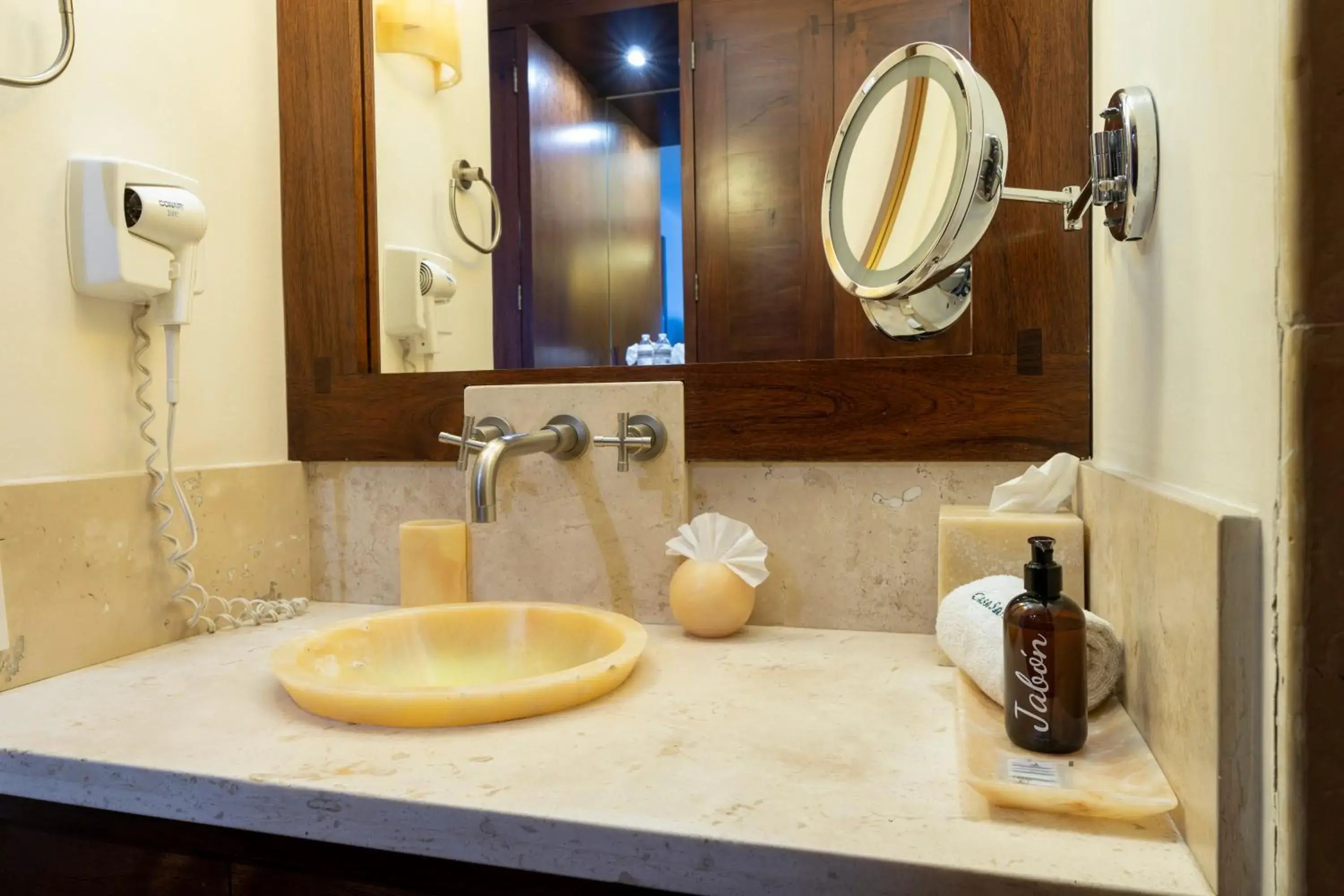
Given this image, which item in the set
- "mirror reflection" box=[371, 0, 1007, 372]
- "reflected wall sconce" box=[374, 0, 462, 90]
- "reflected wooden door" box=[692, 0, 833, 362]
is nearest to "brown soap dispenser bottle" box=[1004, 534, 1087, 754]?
"mirror reflection" box=[371, 0, 1007, 372]

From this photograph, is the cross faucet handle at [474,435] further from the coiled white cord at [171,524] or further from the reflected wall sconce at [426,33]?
the reflected wall sconce at [426,33]

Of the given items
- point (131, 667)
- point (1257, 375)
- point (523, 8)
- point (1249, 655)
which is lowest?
point (131, 667)

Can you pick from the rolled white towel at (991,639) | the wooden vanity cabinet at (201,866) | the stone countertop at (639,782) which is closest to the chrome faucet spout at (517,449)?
the stone countertop at (639,782)

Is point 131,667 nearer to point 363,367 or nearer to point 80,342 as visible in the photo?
point 80,342

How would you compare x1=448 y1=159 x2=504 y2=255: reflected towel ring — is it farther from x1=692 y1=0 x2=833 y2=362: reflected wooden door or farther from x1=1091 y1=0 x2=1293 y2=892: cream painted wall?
x1=1091 y1=0 x2=1293 y2=892: cream painted wall

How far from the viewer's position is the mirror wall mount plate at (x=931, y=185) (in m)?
0.72

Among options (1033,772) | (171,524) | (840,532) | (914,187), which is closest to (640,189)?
(914,187)

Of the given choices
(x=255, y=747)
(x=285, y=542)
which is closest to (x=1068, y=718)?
(x=255, y=747)

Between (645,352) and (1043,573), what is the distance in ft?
2.09

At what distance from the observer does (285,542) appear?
1249 mm

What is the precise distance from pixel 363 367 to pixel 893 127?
2.62ft

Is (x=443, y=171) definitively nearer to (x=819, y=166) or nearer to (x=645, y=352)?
(x=645, y=352)

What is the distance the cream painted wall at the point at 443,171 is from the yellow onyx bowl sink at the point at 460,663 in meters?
0.37

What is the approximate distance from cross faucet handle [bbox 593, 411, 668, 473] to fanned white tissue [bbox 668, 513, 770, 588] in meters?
0.11
